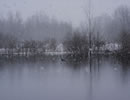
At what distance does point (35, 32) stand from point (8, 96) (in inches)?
1961

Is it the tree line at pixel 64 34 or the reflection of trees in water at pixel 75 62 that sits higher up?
the tree line at pixel 64 34

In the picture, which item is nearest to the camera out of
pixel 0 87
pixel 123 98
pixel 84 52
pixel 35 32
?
pixel 123 98

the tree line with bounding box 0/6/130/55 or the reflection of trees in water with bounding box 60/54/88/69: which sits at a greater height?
the tree line with bounding box 0/6/130/55

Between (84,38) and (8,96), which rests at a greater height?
(84,38)

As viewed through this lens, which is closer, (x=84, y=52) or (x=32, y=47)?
Answer: (x=84, y=52)

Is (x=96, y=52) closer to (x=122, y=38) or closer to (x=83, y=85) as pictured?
(x=122, y=38)

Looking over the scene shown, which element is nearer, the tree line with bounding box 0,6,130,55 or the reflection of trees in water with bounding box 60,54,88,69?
the reflection of trees in water with bounding box 60,54,88,69

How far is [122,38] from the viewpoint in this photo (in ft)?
80.3

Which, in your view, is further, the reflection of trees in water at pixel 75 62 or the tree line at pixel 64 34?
the tree line at pixel 64 34

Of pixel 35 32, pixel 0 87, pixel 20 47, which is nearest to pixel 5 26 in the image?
pixel 35 32

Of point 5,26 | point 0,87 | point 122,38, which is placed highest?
point 5,26

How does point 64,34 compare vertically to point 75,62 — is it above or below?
above

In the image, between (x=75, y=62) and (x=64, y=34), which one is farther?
(x=64, y=34)

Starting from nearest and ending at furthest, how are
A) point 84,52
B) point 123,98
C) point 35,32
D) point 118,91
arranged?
point 123,98 → point 118,91 → point 84,52 → point 35,32
